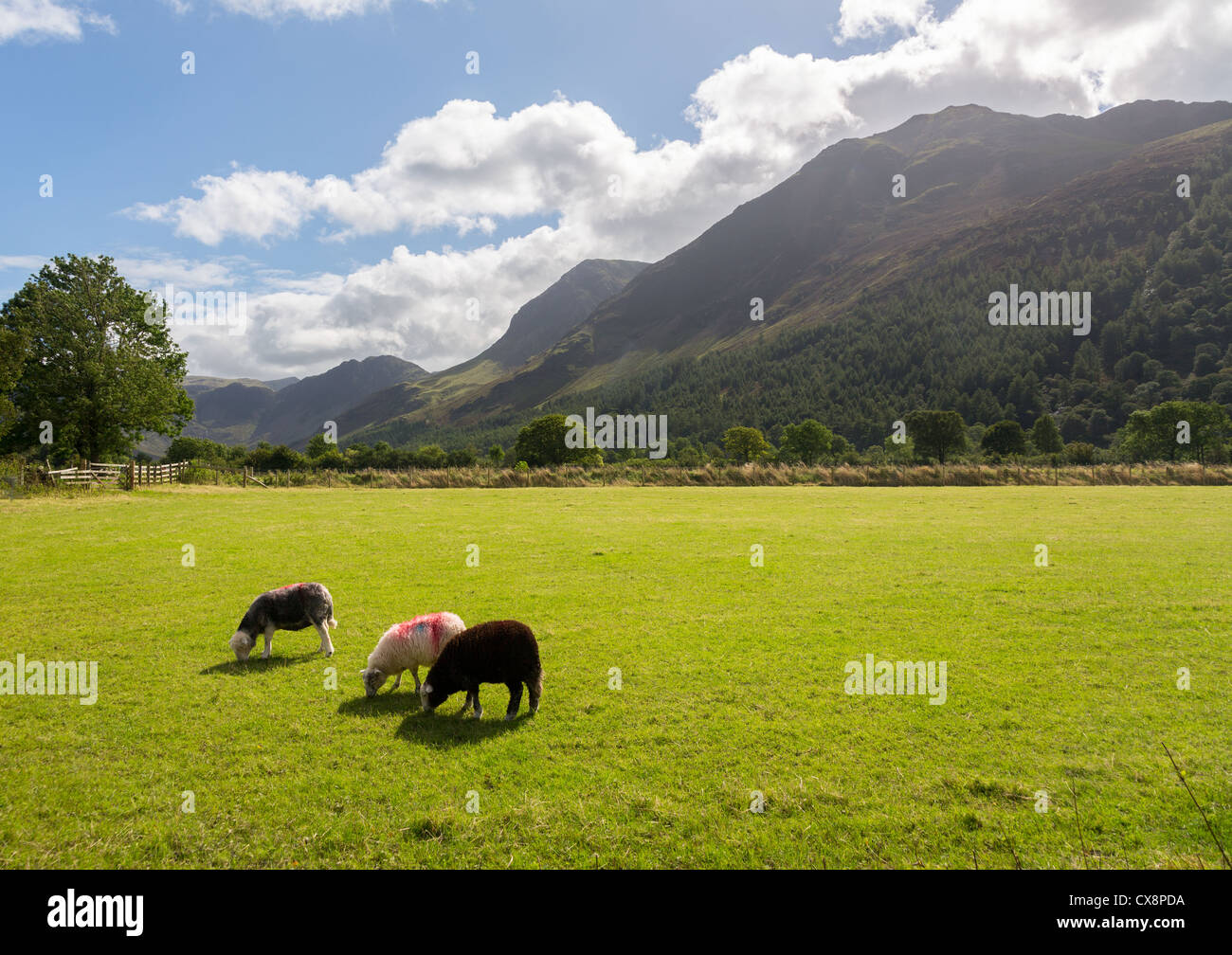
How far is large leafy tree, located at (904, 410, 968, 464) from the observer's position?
106 m

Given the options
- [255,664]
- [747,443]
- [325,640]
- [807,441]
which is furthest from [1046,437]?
[255,664]

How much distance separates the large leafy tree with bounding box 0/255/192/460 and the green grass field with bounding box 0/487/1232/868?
134 feet

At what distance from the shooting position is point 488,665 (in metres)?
7.88

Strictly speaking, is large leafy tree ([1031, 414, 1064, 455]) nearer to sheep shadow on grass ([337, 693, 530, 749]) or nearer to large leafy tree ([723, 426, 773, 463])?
large leafy tree ([723, 426, 773, 463])

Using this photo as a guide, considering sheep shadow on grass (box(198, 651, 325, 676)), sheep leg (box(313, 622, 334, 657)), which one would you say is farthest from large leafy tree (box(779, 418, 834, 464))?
sheep shadow on grass (box(198, 651, 325, 676))

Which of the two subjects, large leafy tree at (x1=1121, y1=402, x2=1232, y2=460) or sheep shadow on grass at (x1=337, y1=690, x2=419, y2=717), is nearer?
sheep shadow on grass at (x1=337, y1=690, x2=419, y2=717)

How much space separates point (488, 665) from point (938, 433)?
114 metres

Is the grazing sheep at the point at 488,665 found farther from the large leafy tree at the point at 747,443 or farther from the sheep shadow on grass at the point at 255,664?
the large leafy tree at the point at 747,443

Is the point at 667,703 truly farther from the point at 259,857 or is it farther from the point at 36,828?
the point at 36,828

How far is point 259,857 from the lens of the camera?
522cm

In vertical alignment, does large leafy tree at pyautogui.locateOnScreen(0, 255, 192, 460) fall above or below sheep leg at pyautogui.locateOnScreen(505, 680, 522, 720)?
above

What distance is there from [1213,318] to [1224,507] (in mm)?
Result: 207389
